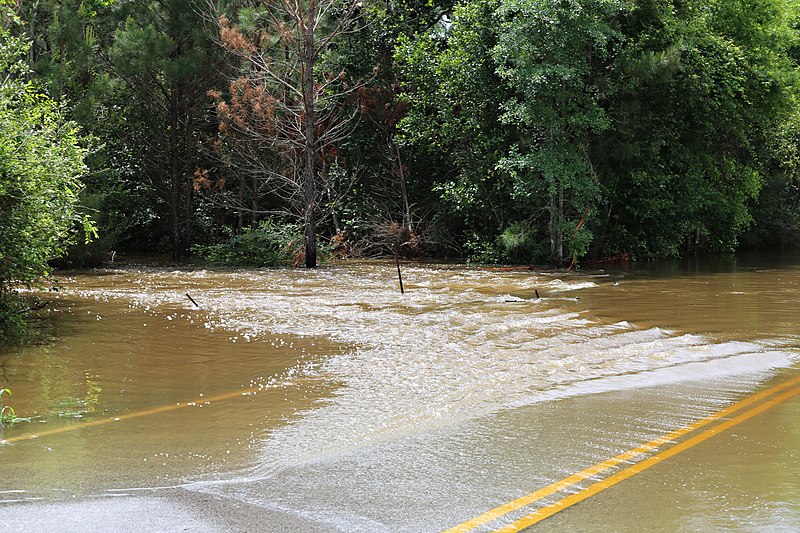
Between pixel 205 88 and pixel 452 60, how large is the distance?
9078 millimetres

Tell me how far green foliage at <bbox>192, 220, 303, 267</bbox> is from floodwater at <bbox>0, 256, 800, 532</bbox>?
10769 millimetres

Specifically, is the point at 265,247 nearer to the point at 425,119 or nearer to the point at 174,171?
the point at 174,171

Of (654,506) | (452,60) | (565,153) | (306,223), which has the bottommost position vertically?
(654,506)

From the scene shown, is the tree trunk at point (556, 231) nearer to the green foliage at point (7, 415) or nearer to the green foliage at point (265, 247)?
the green foliage at point (265, 247)

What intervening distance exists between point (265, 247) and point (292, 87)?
5074 millimetres

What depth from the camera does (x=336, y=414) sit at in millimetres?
6965

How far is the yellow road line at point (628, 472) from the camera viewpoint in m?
4.46

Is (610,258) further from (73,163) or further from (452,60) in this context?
(73,163)

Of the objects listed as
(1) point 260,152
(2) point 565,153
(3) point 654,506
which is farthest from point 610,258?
(3) point 654,506

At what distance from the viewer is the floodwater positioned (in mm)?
4801

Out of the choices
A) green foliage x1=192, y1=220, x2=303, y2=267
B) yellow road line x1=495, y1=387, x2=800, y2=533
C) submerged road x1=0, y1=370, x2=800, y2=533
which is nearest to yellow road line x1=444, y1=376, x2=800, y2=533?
submerged road x1=0, y1=370, x2=800, y2=533

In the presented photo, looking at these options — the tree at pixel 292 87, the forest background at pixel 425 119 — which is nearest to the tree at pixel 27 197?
the forest background at pixel 425 119

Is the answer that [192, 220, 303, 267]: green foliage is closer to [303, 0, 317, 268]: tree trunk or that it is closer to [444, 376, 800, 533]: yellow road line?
[303, 0, 317, 268]: tree trunk

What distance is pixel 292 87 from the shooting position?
2411cm
